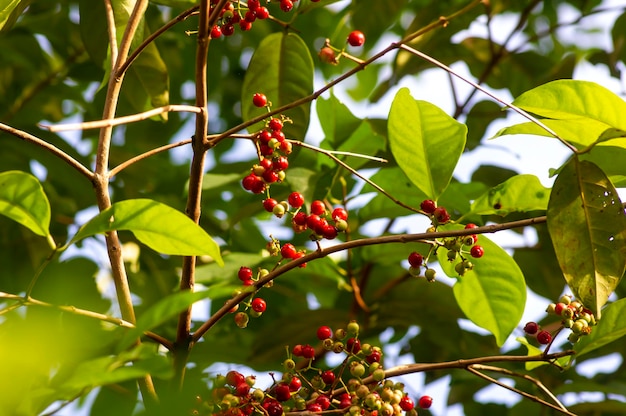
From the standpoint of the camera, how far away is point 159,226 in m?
0.82

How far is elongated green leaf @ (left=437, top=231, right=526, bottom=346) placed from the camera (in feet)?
3.54

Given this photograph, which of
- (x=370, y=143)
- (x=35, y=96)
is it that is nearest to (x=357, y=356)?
(x=370, y=143)

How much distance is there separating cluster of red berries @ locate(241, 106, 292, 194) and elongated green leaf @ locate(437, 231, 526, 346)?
25cm

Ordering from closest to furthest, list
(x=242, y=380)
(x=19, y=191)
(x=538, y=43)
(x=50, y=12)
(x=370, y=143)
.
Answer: (x=19, y=191) < (x=242, y=380) < (x=370, y=143) < (x=50, y=12) < (x=538, y=43)

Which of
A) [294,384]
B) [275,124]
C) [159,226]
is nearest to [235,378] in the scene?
[294,384]

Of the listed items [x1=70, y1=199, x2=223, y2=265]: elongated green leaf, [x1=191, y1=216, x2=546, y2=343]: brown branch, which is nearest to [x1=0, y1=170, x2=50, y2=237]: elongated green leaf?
[x1=70, y1=199, x2=223, y2=265]: elongated green leaf

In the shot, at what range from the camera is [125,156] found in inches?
83.1

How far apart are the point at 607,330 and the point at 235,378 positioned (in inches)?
18.4

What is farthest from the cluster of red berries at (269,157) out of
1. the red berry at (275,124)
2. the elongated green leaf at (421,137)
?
the elongated green leaf at (421,137)

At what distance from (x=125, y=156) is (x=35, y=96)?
0.27 meters

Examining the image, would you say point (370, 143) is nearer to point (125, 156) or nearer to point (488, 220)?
point (488, 220)

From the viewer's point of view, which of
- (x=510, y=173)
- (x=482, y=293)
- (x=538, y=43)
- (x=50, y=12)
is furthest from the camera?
(x=538, y=43)

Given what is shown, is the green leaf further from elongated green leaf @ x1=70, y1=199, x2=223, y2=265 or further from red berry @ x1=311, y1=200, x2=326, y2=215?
elongated green leaf @ x1=70, y1=199, x2=223, y2=265

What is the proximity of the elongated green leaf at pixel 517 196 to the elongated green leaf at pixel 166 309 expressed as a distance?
0.56 meters
